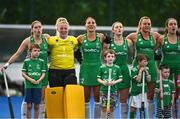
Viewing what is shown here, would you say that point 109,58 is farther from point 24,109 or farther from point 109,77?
point 24,109

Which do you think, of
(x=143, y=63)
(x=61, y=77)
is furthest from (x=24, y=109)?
(x=143, y=63)

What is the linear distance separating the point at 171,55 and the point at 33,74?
6.27 ft

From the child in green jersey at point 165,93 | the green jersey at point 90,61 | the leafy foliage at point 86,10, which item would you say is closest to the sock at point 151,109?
the child in green jersey at point 165,93

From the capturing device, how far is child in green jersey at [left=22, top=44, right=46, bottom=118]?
9023 millimetres

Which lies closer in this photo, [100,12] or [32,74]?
[32,74]

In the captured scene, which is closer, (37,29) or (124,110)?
(37,29)

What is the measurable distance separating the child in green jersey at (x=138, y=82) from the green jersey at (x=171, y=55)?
400mm

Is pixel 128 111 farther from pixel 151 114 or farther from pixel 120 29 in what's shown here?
pixel 120 29

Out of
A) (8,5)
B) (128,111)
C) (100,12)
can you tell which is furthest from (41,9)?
(128,111)

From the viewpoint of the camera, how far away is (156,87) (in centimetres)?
938

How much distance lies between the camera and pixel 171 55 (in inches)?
373

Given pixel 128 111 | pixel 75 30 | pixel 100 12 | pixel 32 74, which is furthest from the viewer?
pixel 100 12

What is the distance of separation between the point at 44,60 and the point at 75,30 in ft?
17.5

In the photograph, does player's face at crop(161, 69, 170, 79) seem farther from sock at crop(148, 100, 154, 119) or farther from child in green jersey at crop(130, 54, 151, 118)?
sock at crop(148, 100, 154, 119)
